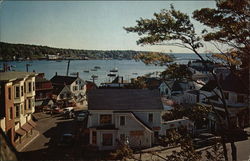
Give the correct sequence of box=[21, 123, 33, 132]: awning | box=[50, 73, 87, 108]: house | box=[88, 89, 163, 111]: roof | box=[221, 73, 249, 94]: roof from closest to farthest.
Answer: box=[21, 123, 33, 132]: awning → box=[221, 73, 249, 94]: roof → box=[50, 73, 87, 108]: house → box=[88, 89, 163, 111]: roof

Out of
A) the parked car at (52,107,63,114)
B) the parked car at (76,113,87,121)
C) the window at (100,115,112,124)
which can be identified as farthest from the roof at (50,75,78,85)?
the window at (100,115,112,124)

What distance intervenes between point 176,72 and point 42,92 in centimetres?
330

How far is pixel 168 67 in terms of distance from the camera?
3.55 meters

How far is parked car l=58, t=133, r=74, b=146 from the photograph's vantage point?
5930 mm

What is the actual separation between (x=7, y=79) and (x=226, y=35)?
11.0 feet

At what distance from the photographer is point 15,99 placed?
11.5ft

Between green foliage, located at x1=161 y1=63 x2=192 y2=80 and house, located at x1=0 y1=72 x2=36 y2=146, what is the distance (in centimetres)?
227

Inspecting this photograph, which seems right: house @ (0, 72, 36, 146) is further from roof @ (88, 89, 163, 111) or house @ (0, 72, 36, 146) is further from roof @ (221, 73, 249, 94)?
roof @ (221, 73, 249, 94)

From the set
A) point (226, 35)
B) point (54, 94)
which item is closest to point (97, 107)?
point (54, 94)

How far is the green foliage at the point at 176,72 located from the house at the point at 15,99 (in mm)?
2273

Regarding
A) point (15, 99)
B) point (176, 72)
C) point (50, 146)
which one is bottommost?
point (50, 146)

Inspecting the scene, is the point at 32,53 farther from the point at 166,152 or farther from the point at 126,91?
the point at 166,152

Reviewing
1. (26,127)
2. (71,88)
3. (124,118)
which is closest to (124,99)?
(124,118)

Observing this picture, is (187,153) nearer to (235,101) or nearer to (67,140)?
(67,140)
